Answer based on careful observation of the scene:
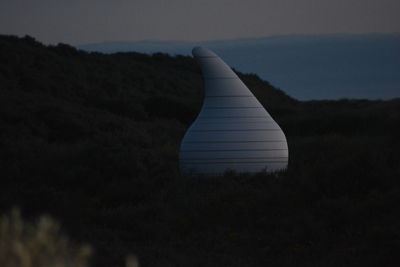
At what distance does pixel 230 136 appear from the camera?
11328mm

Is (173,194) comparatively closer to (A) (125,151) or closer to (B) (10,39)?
(A) (125,151)

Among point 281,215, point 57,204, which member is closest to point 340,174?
point 281,215

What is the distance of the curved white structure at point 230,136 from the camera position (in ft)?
37.2

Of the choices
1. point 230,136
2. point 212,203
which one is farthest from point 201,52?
point 212,203

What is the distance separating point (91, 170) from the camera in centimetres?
1226

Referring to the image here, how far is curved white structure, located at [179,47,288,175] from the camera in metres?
11.3

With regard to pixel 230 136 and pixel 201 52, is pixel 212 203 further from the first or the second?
pixel 201 52

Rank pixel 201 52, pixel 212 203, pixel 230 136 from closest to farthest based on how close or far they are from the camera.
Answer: pixel 212 203
pixel 230 136
pixel 201 52

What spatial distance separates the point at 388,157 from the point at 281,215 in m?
3.58

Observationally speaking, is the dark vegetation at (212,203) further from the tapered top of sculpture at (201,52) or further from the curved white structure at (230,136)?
the tapered top of sculpture at (201,52)

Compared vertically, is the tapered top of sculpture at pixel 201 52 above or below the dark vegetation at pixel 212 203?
above

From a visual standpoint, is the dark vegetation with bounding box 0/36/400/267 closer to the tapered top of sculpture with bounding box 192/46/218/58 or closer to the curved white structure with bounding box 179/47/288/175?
the curved white structure with bounding box 179/47/288/175

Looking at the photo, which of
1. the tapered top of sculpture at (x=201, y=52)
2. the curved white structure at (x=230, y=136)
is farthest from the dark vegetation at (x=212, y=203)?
the tapered top of sculpture at (x=201, y=52)

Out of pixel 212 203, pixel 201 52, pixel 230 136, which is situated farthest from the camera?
pixel 201 52
